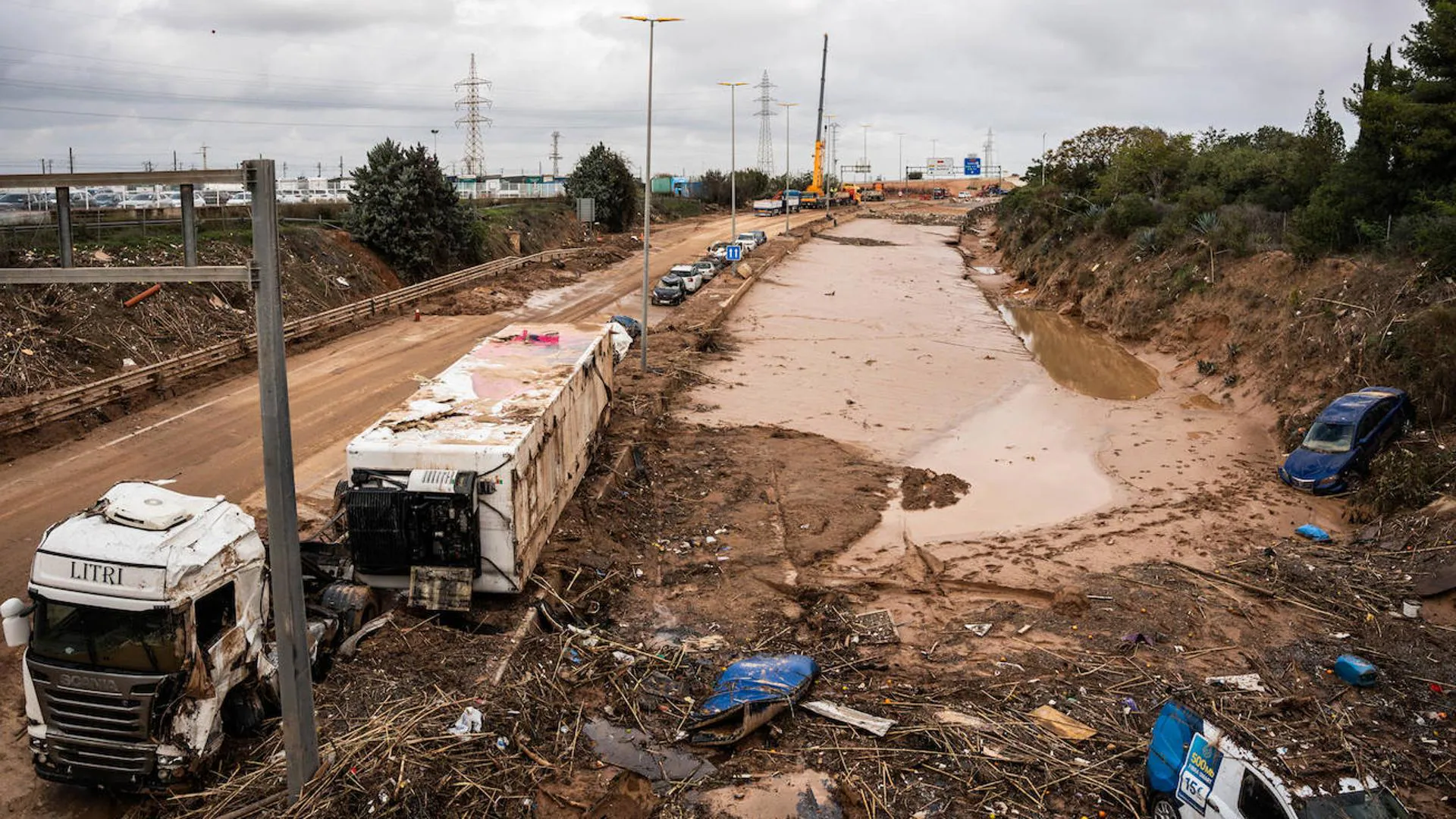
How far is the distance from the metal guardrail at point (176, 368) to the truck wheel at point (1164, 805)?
50.1 ft

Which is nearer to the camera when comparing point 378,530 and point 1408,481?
point 378,530

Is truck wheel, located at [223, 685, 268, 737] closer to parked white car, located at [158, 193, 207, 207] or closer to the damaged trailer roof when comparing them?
the damaged trailer roof

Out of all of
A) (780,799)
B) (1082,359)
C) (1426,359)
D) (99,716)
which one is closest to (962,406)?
(1082,359)

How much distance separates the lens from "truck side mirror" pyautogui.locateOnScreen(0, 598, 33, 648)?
329 inches

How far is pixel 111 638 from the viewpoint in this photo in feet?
27.6

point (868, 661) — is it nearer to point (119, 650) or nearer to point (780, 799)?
point (780, 799)

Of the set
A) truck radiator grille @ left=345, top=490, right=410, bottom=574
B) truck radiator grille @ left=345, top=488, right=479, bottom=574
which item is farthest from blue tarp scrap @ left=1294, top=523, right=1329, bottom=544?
truck radiator grille @ left=345, top=490, right=410, bottom=574

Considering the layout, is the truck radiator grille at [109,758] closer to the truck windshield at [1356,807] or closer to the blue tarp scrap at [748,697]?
the blue tarp scrap at [748,697]

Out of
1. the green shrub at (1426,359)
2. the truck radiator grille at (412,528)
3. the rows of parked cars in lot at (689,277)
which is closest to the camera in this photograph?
the truck radiator grille at (412,528)

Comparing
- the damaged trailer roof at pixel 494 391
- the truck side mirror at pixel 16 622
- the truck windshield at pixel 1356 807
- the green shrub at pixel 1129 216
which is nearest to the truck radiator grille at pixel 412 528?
the damaged trailer roof at pixel 494 391

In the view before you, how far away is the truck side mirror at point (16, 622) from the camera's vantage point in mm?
8367

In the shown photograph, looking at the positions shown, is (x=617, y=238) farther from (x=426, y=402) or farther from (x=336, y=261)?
(x=426, y=402)

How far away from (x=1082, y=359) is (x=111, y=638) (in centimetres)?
3316

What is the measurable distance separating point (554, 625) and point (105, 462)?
11206 mm
